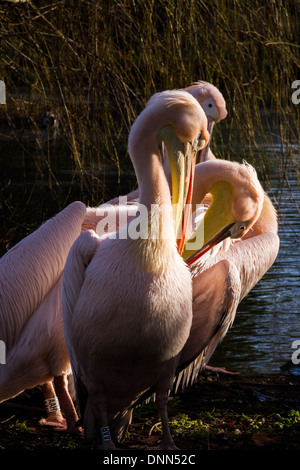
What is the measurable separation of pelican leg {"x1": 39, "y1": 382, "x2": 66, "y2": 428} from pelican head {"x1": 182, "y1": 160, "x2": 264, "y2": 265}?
92cm

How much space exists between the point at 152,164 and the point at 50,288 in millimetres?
839

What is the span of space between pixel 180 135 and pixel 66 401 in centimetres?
134

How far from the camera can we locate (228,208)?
368cm

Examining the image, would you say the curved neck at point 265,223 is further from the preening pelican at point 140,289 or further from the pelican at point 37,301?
the preening pelican at point 140,289

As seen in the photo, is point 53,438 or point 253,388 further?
point 253,388

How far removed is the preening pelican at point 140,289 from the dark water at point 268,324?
3.15 feet

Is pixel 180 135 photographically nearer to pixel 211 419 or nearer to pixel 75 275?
pixel 75 275

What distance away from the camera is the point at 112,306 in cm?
298

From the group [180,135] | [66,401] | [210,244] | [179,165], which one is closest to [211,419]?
[66,401]

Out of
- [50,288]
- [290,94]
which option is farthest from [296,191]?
[50,288]
